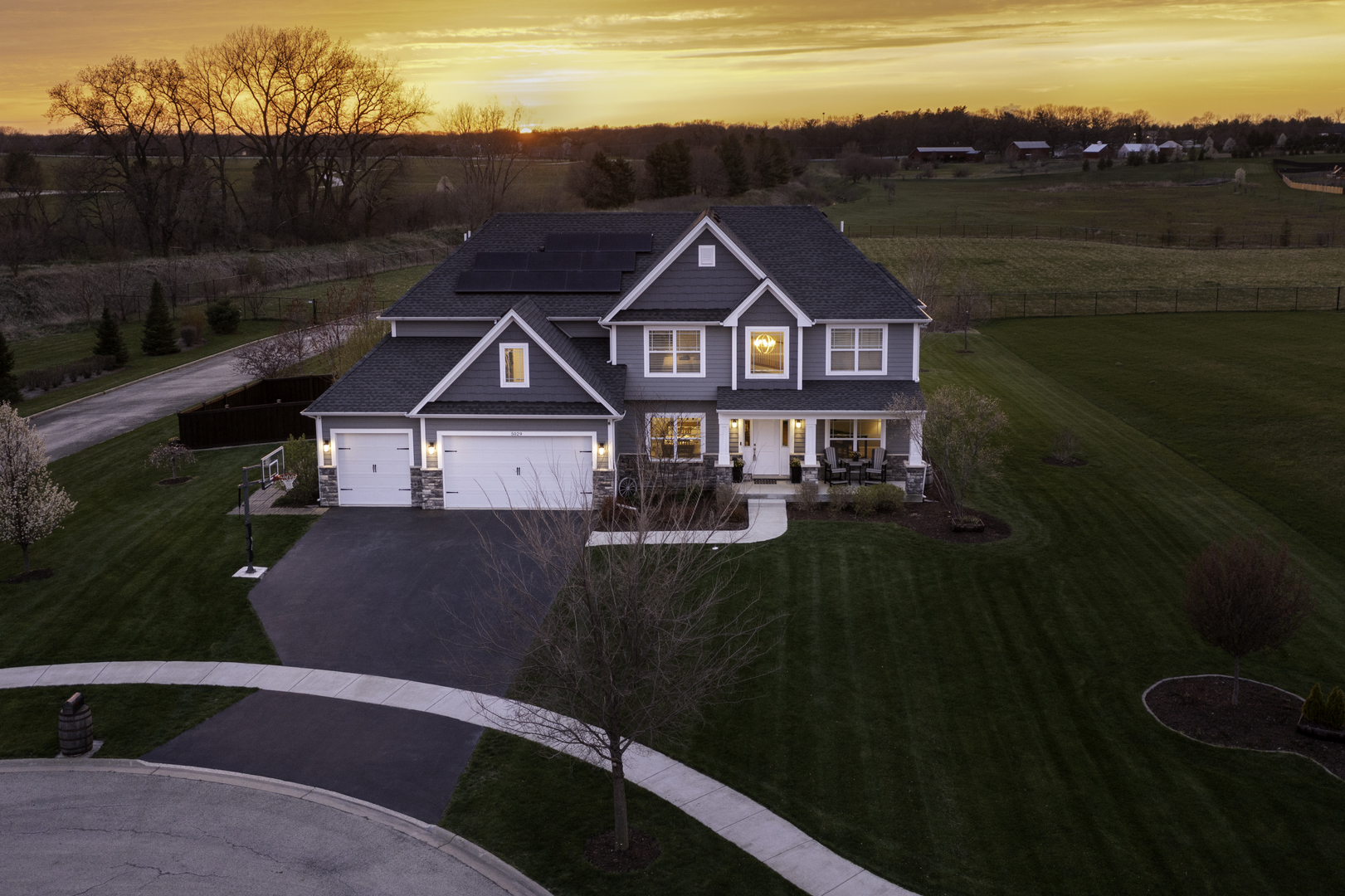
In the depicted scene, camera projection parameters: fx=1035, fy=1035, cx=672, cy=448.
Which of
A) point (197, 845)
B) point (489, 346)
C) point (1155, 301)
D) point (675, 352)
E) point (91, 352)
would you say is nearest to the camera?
point (197, 845)

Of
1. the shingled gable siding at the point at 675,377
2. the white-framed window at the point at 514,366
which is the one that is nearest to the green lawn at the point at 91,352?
the white-framed window at the point at 514,366

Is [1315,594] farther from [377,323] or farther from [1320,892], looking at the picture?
[377,323]

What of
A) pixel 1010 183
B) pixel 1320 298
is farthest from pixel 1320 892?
pixel 1010 183

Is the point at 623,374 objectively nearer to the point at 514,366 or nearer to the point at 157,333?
the point at 514,366

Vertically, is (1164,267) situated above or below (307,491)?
above

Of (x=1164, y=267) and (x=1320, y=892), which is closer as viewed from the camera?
(x=1320, y=892)

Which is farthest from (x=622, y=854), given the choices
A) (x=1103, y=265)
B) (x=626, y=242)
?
(x=1103, y=265)

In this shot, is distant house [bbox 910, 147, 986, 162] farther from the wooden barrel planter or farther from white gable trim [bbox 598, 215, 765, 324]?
the wooden barrel planter
